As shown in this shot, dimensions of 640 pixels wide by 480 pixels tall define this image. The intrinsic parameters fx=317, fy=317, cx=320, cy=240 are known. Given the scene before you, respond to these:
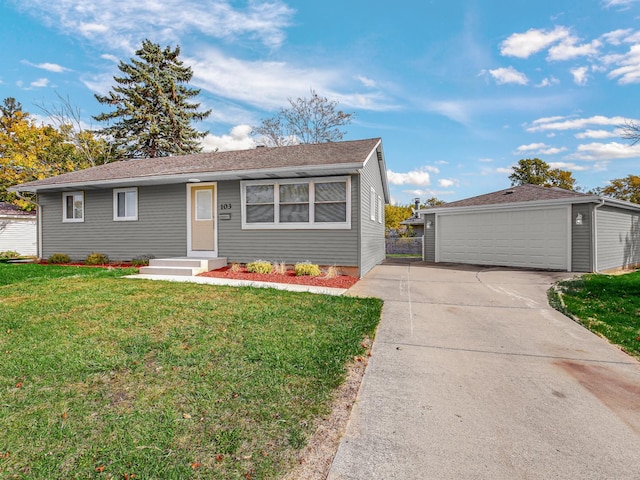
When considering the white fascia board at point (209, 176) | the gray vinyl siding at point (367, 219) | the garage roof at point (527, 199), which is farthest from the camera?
the garage roof at point (527, 199)

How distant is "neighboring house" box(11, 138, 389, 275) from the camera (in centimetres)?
955

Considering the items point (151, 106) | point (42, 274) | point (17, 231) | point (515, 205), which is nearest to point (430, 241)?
→ point (515, 205)

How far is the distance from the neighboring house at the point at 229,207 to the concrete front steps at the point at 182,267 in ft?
3.11

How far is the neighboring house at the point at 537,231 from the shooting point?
10.8 m

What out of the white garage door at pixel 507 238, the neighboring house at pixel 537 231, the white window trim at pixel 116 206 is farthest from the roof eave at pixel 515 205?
the white window trim at pixel 116 206

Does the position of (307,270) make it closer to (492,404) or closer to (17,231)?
(492,404)

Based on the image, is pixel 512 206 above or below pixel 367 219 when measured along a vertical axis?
above

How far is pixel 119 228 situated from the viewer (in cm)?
1198

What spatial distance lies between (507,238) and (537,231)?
1.05 m

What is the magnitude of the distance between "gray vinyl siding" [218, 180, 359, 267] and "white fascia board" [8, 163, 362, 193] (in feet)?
1.63

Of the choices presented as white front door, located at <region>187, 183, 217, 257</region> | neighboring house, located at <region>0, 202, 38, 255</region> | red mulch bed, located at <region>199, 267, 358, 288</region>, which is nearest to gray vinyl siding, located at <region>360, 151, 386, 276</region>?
red mulch bed, located at <region>199, 267, 358, 288</region>

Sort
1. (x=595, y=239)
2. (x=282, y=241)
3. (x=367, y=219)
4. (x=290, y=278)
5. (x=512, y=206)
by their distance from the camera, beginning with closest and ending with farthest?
(x=290, y=278), (x=282, y=241), (x=595, y=239), (x=367, y=219), (x=512, y=206)

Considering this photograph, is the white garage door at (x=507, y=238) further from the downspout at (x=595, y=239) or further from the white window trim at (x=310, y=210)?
the white window trim at (x=310, y=210)

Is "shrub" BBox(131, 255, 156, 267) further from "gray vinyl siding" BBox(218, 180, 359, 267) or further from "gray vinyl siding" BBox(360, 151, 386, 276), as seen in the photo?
"gray vinyl siding" BBox(360, 151, 386, 276)
